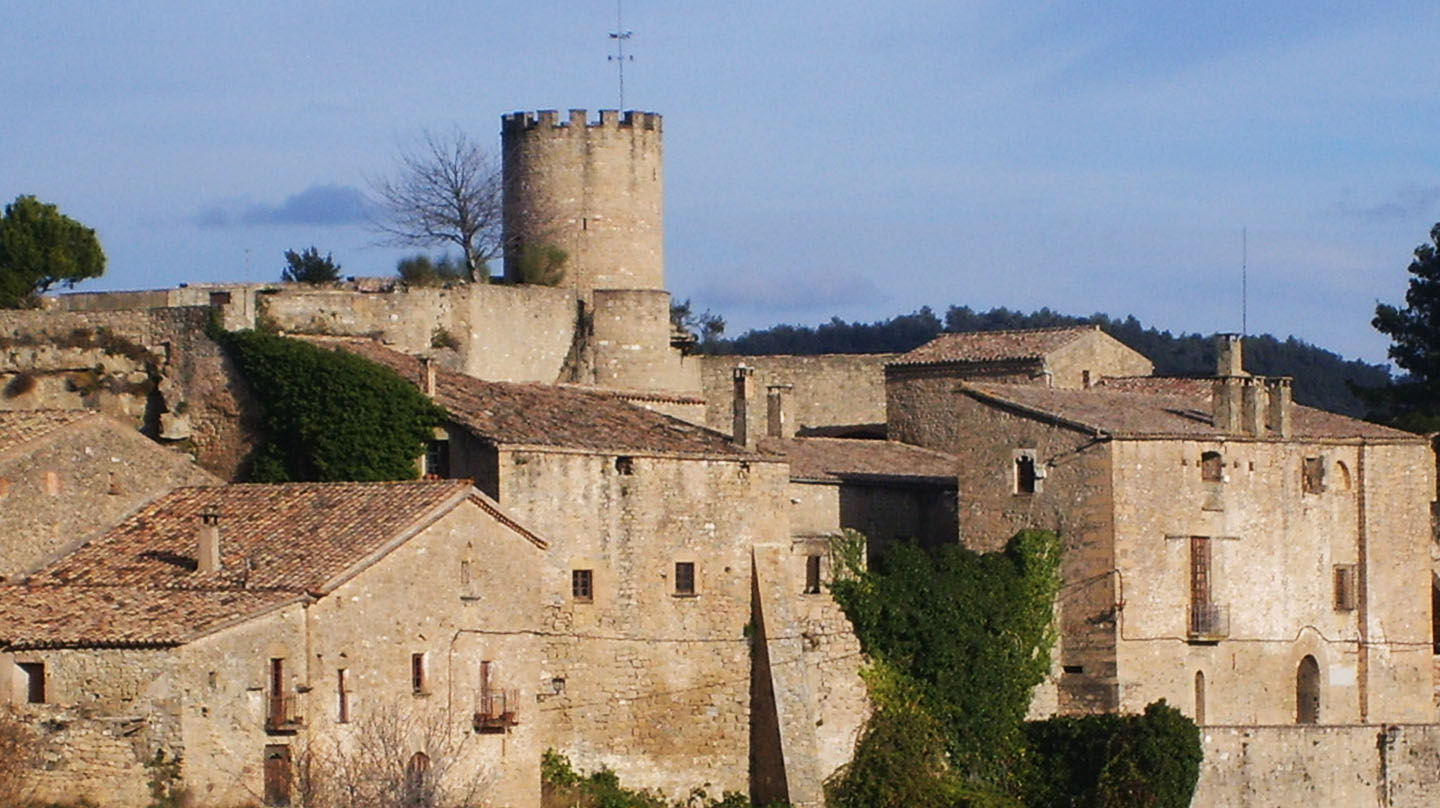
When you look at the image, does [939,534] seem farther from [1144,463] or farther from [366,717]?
[366,717]

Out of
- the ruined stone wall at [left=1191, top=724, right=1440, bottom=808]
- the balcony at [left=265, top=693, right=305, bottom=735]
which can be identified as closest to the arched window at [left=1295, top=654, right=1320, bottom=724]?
the ruined stone wall at [left=1191, top=724, right=1440, bottom=808]

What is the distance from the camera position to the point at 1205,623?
159ft

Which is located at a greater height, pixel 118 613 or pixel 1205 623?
pixel 118 613

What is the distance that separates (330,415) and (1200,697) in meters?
14.0

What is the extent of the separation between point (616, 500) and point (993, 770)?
24.4 ft

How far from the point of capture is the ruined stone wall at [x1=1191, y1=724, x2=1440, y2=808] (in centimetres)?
4800

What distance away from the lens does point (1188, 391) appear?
2156 inches

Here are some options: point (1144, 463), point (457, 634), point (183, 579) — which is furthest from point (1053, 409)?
point (183, 579)

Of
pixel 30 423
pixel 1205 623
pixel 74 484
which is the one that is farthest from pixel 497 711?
pixel 1205 623

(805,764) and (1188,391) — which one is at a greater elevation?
(1188,391)

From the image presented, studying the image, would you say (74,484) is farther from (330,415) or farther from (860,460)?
(860,460)

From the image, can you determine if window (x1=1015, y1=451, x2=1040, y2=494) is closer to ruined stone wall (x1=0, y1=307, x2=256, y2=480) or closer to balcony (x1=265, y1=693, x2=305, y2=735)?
ruined stone wall (x1=0, y1=307, x2=256, y2=480)

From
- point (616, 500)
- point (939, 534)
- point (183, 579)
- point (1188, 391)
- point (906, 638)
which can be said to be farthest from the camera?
point (1188, 391)

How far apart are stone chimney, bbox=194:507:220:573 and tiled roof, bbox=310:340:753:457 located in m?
4.63
